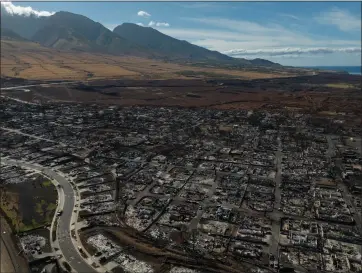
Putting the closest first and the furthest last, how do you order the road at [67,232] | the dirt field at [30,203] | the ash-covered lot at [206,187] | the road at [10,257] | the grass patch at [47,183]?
the road at [10,257] < the road at [67,232] < the ash-covered lot at [206,187] < the dirt field at [30,203] < the grass patch at [47,183]

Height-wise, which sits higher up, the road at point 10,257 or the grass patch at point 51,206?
the grass patch at point 51,206

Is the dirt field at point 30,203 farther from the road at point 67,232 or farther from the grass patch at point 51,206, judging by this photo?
the road at point 67,232

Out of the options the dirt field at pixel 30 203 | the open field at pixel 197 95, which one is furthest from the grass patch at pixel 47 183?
the open field at pixel 197 95

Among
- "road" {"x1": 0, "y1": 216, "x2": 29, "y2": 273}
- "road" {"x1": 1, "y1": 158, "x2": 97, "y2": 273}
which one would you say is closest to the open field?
"road" {"x1": 1, "y1": 158, "x2": 97, "y2": 273}

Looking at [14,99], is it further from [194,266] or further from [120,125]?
[194,266]

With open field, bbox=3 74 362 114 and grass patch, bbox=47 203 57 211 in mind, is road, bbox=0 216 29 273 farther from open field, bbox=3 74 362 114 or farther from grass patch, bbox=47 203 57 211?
open field, bbox=3 74 362 114

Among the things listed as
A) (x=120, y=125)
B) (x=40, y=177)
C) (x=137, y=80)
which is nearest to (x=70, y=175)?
(x=40, y=177)
